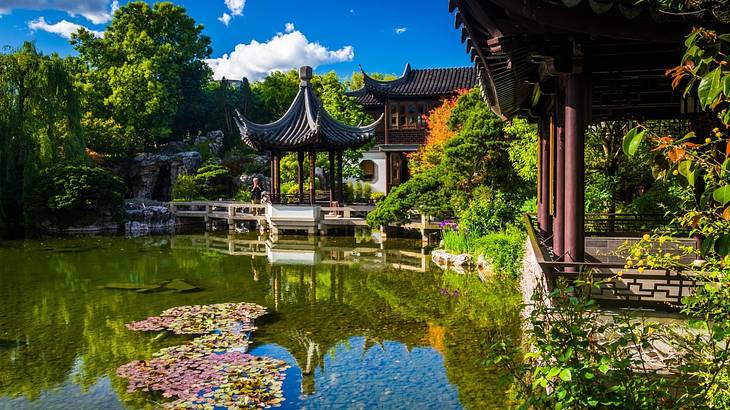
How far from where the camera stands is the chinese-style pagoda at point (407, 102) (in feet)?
82.6

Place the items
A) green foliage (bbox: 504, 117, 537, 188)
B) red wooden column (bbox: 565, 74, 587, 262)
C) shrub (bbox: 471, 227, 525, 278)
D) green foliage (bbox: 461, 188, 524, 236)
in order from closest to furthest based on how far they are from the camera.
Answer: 1. red wooden column (bbox: 565, 74, 587, 262)
2. shrub (bbox: 471, 227, 525, 278)
3. green foliage (bbox: 504, 117, 537, 188)
4. green foliage (bbox: 461, 188, 524, 236)

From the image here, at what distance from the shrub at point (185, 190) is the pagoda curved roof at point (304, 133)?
5667 millimetres

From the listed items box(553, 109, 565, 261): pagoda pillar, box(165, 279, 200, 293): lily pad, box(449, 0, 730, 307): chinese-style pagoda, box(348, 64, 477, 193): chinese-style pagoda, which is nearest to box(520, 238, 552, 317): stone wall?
box(449, 0, 730, 307): chinese-style pagoda

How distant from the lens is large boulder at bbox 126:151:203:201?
26.6m

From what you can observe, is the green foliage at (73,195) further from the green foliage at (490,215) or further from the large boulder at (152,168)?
the green foliage at (490,215)

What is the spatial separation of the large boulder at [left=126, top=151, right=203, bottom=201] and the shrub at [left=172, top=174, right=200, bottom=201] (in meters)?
1.77

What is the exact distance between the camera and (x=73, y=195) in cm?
1894

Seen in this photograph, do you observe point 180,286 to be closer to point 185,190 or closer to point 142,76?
point 185,190

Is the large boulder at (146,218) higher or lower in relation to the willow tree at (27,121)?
lower

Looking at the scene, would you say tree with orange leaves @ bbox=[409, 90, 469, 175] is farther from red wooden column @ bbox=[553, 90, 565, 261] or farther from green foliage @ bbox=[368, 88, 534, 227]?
red wooden column @ bbox=[553, 90, 565, 261]

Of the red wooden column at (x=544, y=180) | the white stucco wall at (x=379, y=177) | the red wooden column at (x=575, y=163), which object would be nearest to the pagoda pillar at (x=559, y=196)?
the red wooden column at (x=575, y=163)

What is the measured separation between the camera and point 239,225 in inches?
890

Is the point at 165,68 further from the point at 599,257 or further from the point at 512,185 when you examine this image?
the point at 599,257

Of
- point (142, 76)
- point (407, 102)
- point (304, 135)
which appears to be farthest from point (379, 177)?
point (142, 76)
